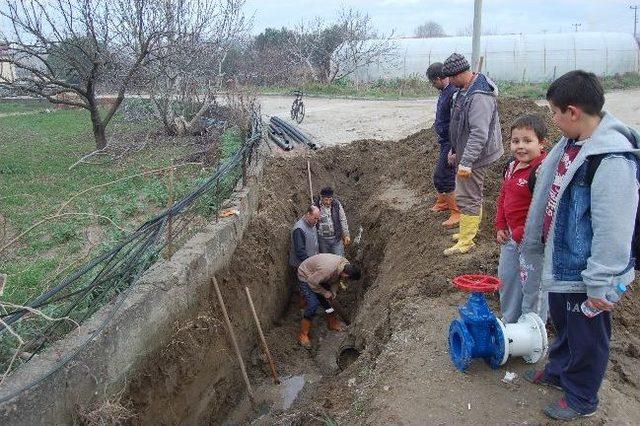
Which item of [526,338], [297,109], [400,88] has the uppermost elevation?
[400,88]

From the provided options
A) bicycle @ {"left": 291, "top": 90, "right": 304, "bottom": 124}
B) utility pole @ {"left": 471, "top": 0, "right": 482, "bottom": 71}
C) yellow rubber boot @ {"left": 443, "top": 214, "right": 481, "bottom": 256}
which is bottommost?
yellow rubber boot @ {"left": 443, "top": 214, "right": 481, "bottom": 256}

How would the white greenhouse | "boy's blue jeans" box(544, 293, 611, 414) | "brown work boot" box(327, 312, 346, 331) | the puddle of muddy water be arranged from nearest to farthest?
"boy's blue jeans" box(544, 293, 611, 414)
the puddle of muddy water
"brown work boot" box(327, 312, 346, 331)
the white greenhouse

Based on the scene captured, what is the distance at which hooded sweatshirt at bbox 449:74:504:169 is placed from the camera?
500 cm

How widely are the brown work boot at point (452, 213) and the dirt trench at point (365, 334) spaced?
0.57 ft

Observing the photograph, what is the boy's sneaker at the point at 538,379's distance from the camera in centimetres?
346

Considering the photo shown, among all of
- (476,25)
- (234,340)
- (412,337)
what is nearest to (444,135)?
(412,337)

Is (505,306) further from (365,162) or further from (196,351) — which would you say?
(365,162)

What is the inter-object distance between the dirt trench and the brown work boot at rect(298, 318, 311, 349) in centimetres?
14

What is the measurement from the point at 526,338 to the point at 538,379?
268mm

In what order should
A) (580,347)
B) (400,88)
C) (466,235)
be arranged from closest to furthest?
1. (580,347)
2. (466,235)
3. (400,88)

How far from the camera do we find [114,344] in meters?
4.29

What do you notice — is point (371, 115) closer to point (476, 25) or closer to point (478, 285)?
point (476, 25)

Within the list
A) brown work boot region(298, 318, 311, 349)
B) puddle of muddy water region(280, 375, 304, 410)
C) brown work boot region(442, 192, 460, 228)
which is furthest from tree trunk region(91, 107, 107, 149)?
brown work boot region(442, 192, 460, 228)

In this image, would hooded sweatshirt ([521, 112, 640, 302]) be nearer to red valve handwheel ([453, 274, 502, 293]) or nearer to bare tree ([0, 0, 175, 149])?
red valve handwheel ([453, 274, 502, 293])
